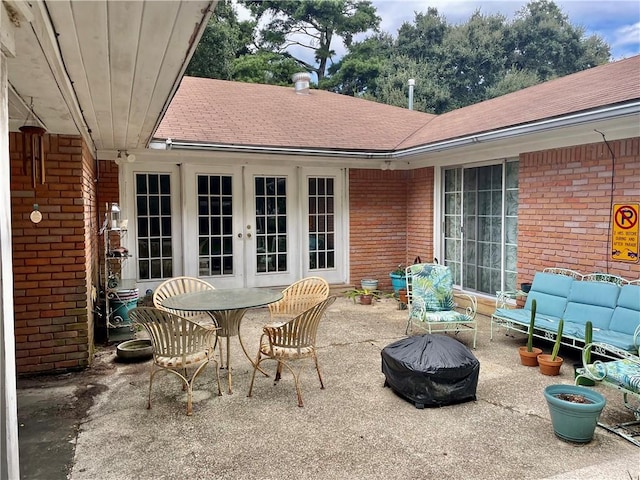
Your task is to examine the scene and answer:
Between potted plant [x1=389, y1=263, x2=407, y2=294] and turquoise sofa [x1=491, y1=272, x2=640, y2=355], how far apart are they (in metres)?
2.70

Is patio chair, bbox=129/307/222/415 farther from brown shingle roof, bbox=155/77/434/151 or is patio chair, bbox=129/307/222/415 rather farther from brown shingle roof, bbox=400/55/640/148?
brown shingle roof, bbox=400/55/640/148

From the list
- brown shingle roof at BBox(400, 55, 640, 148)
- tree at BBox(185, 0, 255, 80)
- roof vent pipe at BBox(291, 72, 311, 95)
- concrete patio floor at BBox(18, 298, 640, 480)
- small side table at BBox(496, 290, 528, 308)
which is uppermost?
tree at BBox(185, 0, 255, 80)

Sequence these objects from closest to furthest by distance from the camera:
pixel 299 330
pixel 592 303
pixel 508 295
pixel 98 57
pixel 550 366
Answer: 1. pixel 98 57
2. pixel 299 330
3. pixel 550 366
4. pixel 592 303
5. pixel 508 295

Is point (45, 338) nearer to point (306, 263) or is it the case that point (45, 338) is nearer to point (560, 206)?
point (306, 263)

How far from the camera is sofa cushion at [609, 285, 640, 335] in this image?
430 cm

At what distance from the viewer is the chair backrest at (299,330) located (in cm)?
372

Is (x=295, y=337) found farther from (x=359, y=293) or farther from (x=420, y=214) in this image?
(x=420, y=214)

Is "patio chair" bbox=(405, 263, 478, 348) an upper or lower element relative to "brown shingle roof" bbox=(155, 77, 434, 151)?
lower

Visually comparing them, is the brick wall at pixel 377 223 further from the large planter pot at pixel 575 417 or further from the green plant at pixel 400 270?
the large planter pot at pixel 575 417

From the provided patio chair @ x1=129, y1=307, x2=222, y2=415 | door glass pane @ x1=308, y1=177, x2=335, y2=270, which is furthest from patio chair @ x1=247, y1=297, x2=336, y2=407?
door glass pane @ x1=308, y1=177, x2=335, y2=270

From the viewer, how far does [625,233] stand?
4.82 m

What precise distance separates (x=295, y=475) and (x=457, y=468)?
1.02 m

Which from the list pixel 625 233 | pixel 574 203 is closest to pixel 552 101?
pixel 574 203

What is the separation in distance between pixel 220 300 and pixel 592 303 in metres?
3.97
